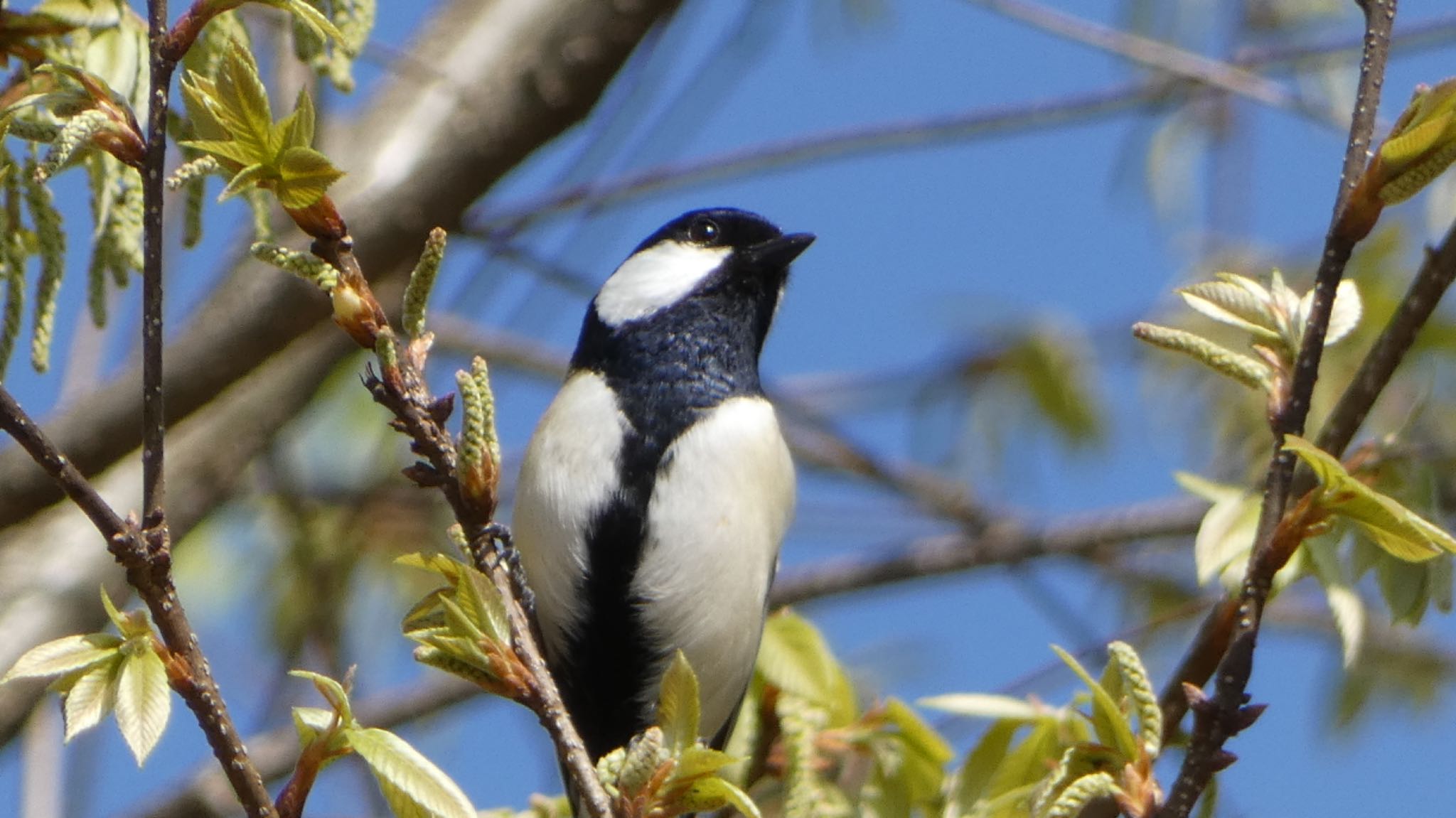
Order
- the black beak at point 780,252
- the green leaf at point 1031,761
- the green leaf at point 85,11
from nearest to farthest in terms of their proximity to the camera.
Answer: the green leaf at point 85,11 → the green leaf at point 1031,761 → the black beak at point 780,252

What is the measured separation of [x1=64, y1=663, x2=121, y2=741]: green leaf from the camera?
1331 millimetres

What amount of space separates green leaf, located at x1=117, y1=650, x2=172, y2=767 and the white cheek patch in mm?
1407

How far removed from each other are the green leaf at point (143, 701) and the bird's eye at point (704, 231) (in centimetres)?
174

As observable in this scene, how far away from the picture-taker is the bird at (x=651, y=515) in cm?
240

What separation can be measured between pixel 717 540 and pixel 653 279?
1.94 feet

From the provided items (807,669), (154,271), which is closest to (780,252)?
(807,669)

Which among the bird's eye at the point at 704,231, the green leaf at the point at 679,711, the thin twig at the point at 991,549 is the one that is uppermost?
the bird's eye at the point at 704,231

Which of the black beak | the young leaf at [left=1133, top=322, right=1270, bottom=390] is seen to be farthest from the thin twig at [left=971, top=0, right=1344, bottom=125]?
the young leaf at [left=1133, top=322, right=1270, bottom=390]

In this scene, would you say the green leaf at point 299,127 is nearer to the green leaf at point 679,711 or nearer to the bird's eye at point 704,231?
the green leaf at point 679,711

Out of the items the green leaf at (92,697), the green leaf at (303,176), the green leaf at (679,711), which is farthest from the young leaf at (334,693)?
the green leaf at (303,176)

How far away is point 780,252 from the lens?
9.41 feet

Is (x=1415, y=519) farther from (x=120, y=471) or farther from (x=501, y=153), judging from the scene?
(x=120, y=471)

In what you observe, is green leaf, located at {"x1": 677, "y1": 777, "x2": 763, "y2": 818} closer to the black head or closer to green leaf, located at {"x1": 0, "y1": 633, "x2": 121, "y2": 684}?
green leaf, located at {"x1": 0, "y1": 633, "x2": 121, "y2": 684}

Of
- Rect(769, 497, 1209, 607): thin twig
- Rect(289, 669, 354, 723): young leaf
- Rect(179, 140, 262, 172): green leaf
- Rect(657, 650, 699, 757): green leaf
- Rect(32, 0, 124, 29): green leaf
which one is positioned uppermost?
Rect(32, 0, 124, 29): green leaf
